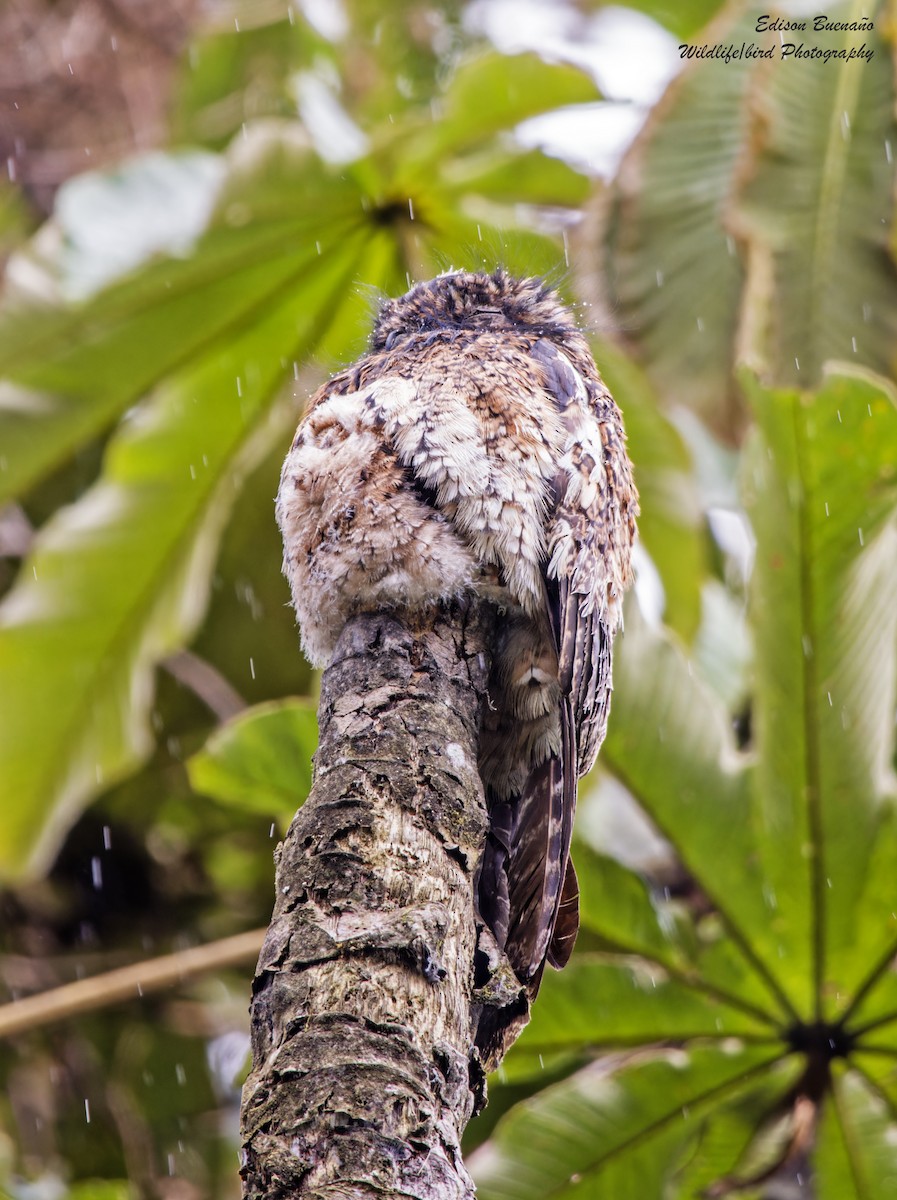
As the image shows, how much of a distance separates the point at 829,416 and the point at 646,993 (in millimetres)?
1473

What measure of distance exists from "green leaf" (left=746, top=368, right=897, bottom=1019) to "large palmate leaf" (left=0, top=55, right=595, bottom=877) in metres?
1.27

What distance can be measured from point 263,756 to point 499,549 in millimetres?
1280

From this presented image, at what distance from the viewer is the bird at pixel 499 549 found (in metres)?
2.30

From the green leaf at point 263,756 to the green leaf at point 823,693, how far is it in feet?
3.72

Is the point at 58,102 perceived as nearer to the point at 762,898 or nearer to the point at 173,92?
the point at 173,92

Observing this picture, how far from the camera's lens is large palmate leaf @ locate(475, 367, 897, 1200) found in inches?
124

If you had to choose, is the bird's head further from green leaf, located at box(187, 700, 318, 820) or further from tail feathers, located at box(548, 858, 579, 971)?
tail feathers, located at box(548, 858, 579, 971)

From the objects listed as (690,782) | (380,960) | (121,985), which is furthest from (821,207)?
(380,960)

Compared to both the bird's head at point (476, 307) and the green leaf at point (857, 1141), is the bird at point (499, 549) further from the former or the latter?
the green leaf at point (857, 1141)

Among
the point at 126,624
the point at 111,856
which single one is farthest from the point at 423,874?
the point at 111,856

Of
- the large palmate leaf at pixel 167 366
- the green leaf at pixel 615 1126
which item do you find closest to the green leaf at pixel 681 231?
the large palmate leaf at pixel 167 366

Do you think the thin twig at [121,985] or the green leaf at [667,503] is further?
the green leaf at [667,503]

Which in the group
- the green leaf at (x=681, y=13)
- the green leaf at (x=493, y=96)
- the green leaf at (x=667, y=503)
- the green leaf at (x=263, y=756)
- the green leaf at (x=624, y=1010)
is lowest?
the green leaf at (x=624, y=1010)

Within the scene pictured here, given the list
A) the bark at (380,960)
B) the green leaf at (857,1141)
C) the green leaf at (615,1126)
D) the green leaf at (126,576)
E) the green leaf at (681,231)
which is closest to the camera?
the bark at (380,960)
